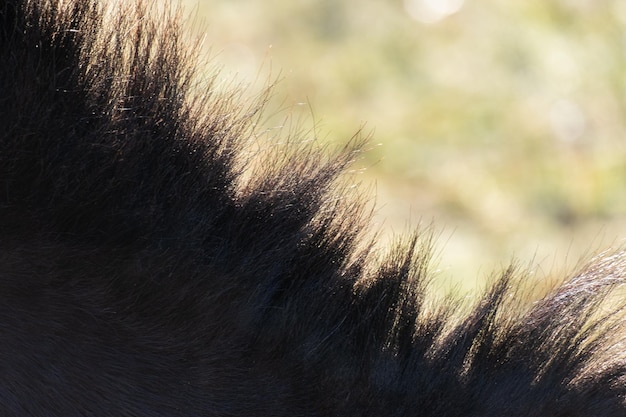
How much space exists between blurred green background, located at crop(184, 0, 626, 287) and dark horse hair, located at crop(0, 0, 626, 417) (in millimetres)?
1995

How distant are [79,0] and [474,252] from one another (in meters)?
2.48

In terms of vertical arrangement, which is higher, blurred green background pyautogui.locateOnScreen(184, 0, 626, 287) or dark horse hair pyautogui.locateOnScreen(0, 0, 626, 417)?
blurred green background pyautogui.locateOnScreen(184, 0, 626, 287)

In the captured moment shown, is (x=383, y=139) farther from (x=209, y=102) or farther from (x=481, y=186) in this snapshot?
(x=209, y=102)

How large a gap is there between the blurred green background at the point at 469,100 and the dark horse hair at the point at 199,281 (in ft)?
6.55

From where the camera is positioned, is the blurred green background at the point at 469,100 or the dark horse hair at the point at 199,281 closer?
the dark horse hair at the point at 199,281

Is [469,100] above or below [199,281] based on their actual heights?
above

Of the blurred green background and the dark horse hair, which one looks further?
the blurred green background

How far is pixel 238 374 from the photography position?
0.99 m

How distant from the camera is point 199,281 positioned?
998mm

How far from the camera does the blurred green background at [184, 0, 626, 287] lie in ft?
11.1

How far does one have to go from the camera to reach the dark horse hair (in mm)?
951

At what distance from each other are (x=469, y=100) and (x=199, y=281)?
298 cm

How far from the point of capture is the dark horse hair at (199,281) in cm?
95

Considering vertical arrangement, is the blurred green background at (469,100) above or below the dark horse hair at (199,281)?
above
